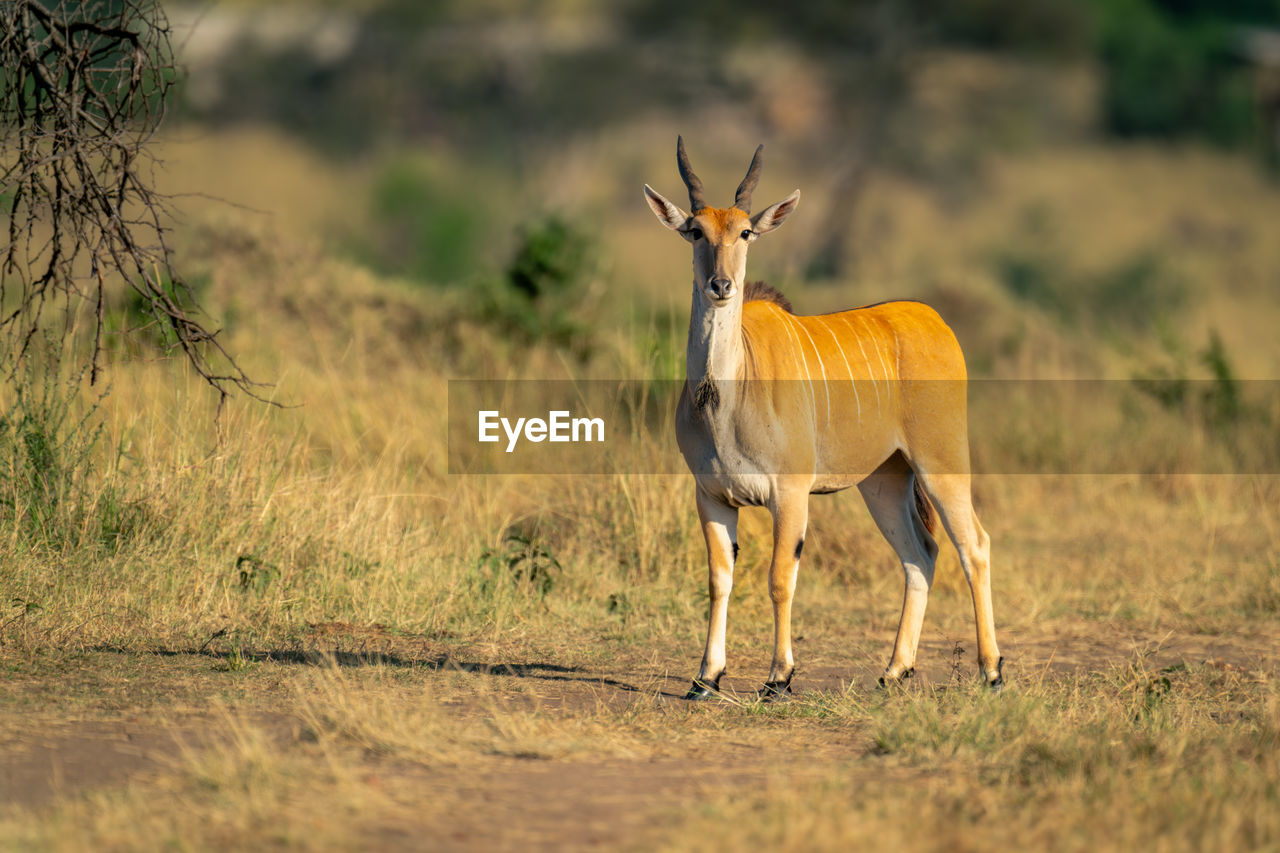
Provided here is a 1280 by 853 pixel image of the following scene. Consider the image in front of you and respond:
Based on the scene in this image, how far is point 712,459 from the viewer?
20.8ft

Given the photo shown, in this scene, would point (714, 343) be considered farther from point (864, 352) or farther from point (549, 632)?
point (549, 632)

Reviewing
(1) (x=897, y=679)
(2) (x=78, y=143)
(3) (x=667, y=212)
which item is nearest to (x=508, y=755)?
(1) (x=897, y=679)

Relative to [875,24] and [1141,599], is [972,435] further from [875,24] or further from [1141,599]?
[875,24]

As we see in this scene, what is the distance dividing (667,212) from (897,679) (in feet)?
7.25

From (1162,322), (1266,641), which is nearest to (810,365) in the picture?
(1266,641)

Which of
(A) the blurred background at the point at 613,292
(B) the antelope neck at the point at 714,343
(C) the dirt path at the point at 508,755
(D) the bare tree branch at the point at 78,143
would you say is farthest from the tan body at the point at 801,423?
(D) the bare tree branch at the point at 78,143

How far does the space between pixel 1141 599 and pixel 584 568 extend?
10.2ft

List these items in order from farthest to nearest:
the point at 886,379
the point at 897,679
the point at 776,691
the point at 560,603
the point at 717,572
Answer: the point at 560,603, the point at 886,379, the point at 897,679, the point at 717,572, the point at 776,691

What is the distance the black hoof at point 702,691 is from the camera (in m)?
6.25

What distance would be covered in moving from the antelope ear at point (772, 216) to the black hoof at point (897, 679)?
1.96 m

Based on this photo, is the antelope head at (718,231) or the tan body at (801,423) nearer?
the antelope head at (718,231)

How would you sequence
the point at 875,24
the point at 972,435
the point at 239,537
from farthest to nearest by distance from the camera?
the point at 875,24
the point at 972,435
the point at 239,537

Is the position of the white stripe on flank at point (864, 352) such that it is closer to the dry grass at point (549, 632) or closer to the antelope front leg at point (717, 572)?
the antelope front leg at point (717, 572)

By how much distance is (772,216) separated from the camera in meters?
6.59
